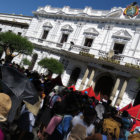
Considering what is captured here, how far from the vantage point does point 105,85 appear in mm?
14742

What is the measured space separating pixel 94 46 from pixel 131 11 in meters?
4.92

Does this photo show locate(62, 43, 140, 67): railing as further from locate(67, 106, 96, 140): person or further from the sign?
locate(67, 106, 96, 140): person

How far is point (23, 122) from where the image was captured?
11.8ft

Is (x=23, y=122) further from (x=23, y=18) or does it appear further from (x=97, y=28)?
(x=23, y=18)

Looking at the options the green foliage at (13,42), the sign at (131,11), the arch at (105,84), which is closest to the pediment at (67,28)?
the sign at (131,11)

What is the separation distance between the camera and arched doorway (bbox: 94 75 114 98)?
1438cm

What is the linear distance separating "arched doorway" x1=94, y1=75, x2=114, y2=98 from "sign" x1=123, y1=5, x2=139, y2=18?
648cm

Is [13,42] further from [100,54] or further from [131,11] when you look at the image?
[131,11]

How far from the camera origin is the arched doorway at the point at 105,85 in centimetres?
1438

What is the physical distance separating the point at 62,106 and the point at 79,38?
45.9ft

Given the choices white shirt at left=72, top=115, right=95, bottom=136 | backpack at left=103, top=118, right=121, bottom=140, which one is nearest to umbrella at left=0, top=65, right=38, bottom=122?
white shirt at left=72, top=115, right=95, bottom=136

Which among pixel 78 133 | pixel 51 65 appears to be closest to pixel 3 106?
pixel 78 133

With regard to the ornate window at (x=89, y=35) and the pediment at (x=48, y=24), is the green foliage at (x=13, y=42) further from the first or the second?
the pediment at (x=48, y=24)

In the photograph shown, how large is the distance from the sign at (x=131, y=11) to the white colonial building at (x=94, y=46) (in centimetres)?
29
